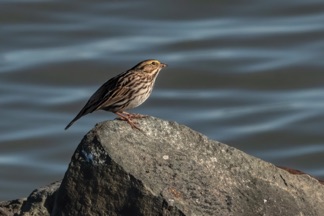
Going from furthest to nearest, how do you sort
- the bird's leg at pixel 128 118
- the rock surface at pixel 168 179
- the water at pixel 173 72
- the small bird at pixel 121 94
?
1. the water at pixel 173 72
2. the small bird at pixel 121 94
3. the bird's leg at pixel 128 118
4. the rock surface at pixel 168 179

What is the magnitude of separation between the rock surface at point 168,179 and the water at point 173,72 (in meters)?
7.10

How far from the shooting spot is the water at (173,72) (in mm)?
16953

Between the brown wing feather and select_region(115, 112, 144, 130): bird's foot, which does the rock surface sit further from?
the brown wing feather

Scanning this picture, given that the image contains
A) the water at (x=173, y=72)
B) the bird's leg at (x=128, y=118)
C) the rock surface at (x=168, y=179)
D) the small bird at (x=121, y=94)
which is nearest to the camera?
the rock surface at (x=168, y=179)

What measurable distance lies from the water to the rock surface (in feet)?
23.3

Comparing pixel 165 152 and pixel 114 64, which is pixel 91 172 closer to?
pixel 165 152

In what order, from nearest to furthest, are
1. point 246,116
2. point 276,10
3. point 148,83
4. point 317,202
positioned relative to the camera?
1. point 317,202
2. point 148,83
3. point 246,116
4. point 276,10

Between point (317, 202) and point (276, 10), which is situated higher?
point (276, 10)

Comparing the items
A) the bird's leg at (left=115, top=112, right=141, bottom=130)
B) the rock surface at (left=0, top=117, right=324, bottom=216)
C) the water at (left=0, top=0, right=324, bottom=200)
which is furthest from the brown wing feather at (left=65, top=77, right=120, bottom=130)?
the water at (left=0, top=0, right=324, bottom=200)

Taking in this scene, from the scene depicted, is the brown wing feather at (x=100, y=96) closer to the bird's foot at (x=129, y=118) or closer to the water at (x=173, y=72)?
the bird's foot at (x=129, y=118)

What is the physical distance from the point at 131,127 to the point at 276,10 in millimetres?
14429

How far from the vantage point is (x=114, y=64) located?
19.3 m

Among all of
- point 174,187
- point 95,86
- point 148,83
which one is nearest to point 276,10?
point 95,86

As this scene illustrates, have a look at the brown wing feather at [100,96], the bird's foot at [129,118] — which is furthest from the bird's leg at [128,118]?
the brown wing feather at [100,96]
